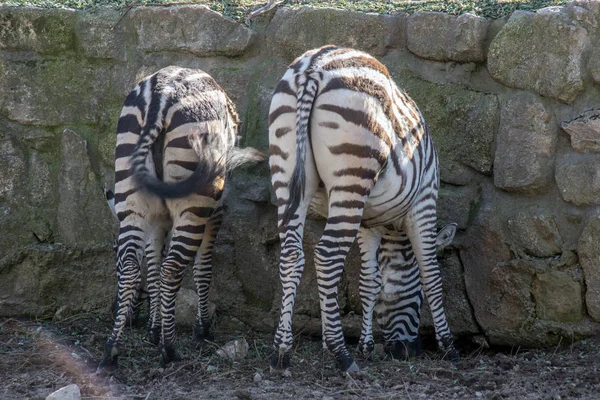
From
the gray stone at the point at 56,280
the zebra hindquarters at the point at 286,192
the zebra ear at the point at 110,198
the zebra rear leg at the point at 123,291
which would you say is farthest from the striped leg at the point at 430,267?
the gray stone at the point at 56,280

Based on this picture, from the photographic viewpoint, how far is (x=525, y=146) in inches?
266

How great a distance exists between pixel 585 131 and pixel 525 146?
1.64 ft

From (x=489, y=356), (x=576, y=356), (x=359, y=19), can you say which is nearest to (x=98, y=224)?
(x=359, y=19)

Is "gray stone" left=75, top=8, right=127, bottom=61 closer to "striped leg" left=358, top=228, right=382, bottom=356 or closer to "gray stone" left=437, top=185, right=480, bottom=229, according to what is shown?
"striped leg" left=358, top=228, right=382, bottom=356

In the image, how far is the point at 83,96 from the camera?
780cm

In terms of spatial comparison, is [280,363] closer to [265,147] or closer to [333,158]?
[333,158]

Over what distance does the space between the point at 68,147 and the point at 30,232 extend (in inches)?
34.9

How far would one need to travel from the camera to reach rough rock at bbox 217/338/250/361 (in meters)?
6.46

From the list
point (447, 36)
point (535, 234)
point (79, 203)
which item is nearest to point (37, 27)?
point (79, 203)

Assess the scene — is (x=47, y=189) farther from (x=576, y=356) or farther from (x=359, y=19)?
(x=576, y=356)

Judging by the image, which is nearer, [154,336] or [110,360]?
[110,360]

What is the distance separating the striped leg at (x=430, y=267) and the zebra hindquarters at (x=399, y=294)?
0.90 ft

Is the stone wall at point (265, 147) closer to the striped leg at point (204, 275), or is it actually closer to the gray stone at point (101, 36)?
the gray stone at point (101, 36)

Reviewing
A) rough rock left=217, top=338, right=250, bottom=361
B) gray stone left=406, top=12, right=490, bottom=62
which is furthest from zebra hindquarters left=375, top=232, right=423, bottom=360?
gray stone left=406, top=12, right=490, bottom=62
